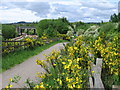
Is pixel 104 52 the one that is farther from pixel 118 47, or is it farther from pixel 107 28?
pixel 107 28

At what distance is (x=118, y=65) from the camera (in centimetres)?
431

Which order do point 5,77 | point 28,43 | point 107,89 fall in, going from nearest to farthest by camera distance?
point 107,89 < point 5,77 < point 28,43

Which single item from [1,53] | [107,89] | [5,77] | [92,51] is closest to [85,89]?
[107,89]

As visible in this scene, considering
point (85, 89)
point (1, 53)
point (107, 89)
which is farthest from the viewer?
point (1, 53)

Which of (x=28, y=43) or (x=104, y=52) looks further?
(x=28, y=43)

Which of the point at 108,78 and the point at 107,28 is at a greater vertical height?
the point at 107,28

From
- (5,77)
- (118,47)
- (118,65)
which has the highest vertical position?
(118,47)

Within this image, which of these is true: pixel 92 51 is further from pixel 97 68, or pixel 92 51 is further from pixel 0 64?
pixel 0 64

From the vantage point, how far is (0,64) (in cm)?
600

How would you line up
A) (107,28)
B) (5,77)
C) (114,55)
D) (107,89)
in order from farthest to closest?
1. (107,28)
2. (5,77)
3. (114,55)
4. (107,89)

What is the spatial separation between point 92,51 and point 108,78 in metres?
1.14

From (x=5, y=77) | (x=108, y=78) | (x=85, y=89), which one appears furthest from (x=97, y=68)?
(x=5, y=77)

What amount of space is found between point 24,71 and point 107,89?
8.90 ft

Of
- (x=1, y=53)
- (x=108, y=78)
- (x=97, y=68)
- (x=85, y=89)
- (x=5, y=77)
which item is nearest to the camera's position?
(x=85, y=89)
